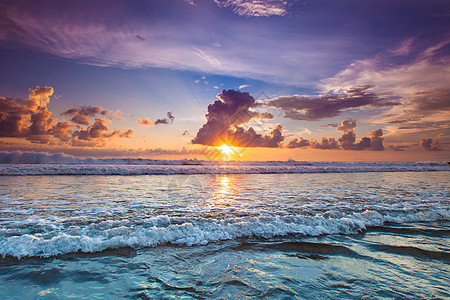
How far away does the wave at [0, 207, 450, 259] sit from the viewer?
15.4ft

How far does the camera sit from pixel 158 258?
4.39 m

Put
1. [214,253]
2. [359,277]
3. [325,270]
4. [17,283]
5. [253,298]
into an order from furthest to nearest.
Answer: [214,253] → [325,270] → [359,277] → [17,283] → [253,298]

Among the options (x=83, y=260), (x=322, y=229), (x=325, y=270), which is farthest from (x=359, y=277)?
(x=83, y=260)

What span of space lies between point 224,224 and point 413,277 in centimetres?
381

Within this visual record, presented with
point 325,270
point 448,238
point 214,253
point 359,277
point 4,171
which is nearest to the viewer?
point 359,277

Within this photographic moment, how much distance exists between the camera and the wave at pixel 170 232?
4707mm

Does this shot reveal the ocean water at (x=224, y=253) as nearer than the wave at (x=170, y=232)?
Yes

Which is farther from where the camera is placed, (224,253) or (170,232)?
(170,232)

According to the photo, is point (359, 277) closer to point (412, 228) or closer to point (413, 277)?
point (413, 277)

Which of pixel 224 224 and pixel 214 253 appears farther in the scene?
pixel 224 224

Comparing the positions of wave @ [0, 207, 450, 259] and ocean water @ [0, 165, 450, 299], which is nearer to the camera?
ocean water @ [0, 165, 450, 299]

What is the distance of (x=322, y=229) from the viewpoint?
20.0ft

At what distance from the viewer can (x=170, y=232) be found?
551 cm

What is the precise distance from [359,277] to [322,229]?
2.40m
